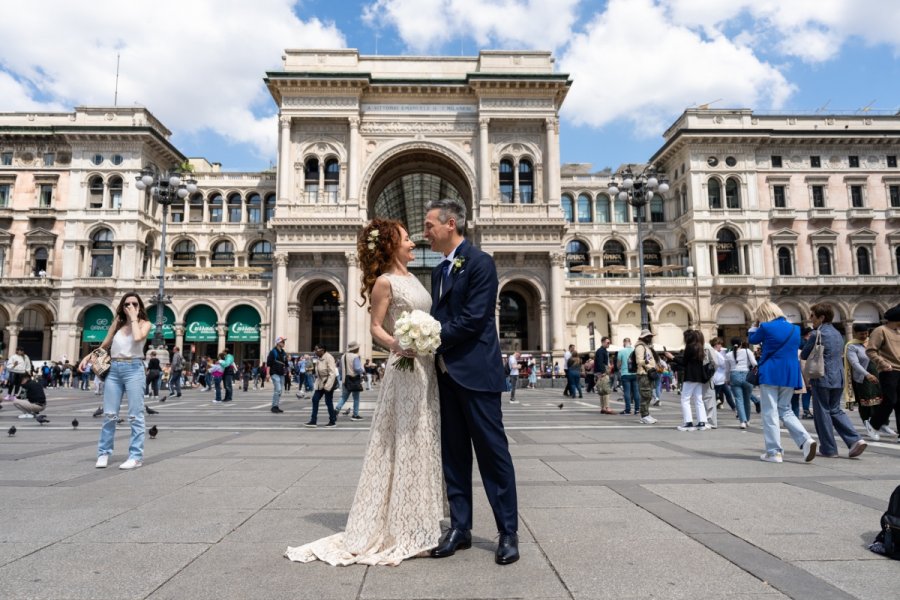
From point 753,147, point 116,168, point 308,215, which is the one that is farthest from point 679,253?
point 116,168

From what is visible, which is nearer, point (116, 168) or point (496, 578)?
A: point (496, 578)

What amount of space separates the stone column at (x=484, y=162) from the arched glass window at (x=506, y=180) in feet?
4.32

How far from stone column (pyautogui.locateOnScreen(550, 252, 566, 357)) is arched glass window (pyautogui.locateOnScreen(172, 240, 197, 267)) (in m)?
30.3

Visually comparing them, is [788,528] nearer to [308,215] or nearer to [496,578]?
[496,578]

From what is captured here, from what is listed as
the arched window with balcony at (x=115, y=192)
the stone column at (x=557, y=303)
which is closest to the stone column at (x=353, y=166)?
the stone column at (x=557, y=303)

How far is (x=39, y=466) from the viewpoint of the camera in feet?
20.8

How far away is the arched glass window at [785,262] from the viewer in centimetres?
4525

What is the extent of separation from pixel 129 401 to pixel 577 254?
46.8 m

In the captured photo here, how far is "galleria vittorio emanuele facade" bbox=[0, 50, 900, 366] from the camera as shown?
127 feet

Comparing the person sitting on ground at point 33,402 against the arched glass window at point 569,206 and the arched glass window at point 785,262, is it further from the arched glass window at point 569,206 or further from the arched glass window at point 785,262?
the arched glass window at point 785,262

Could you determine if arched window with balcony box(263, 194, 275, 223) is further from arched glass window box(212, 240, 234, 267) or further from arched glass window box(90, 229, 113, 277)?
arched glass window box(90, 229, 113, 277)

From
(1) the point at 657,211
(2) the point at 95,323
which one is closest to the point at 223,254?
(2) the point at 95,323

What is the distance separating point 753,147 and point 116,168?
4931 cm

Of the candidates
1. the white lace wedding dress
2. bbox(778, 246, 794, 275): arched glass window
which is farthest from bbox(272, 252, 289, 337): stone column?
bbox(778, 246, 794, 275): arched glass window
